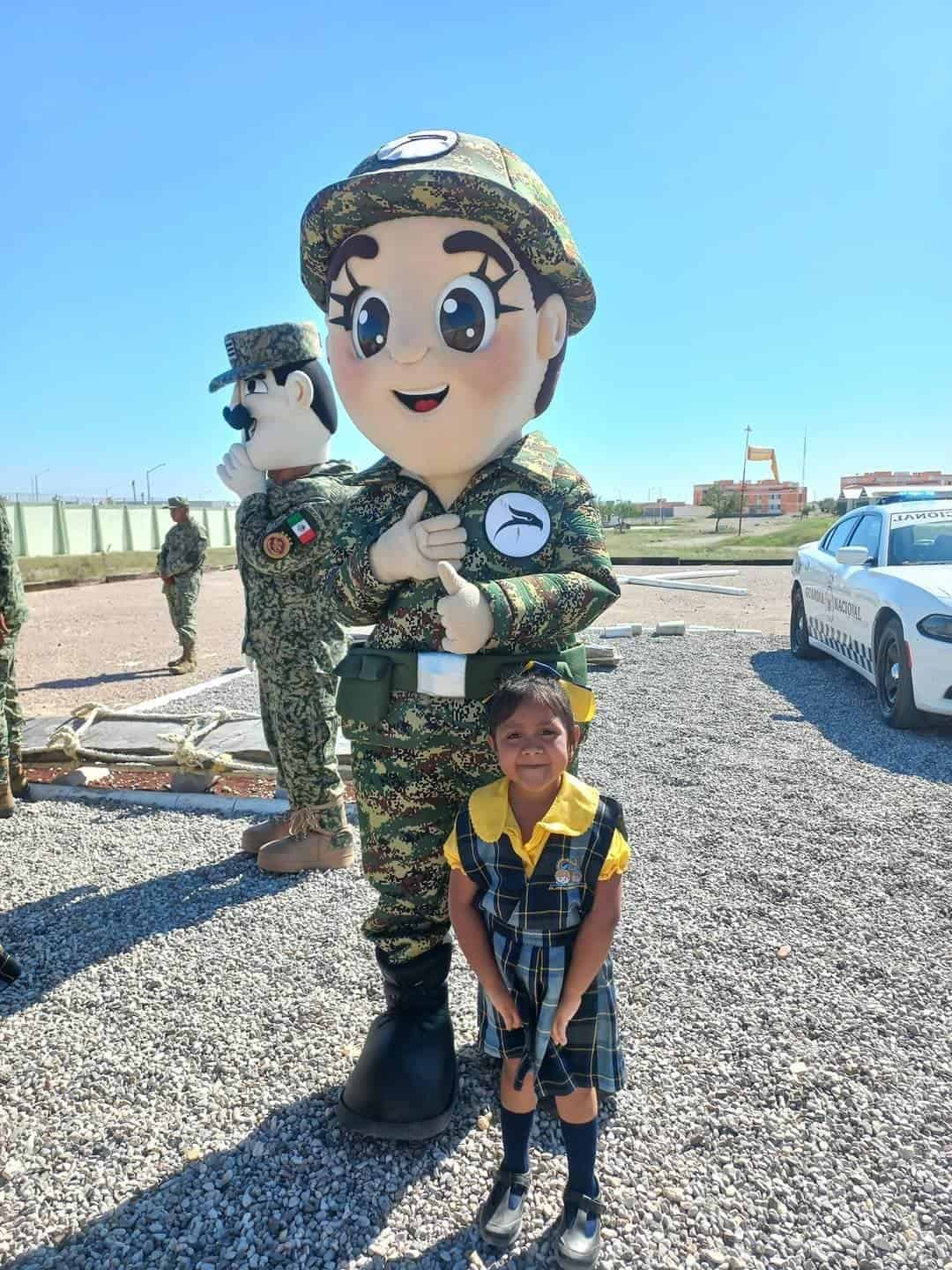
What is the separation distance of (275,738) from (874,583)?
15.1 feet

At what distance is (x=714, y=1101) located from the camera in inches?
77.4

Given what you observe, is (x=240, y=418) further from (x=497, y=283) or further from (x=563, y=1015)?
(x=563, y=1015)

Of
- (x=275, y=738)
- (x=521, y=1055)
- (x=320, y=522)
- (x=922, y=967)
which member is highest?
(x=320, y=522)

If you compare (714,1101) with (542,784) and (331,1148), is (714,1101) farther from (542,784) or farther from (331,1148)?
(542,784)

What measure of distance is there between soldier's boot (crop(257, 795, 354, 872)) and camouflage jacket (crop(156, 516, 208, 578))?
18.8ft

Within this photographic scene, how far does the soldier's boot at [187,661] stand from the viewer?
26.9 ft

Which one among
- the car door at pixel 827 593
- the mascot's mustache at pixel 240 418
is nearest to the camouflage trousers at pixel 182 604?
the mascot's mustache at pixel 240 418

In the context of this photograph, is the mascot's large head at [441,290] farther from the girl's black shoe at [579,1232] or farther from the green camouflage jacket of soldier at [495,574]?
the girl's black shoe at [579,1232]

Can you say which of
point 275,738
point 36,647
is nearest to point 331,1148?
point 275,738

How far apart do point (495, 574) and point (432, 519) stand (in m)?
0.20

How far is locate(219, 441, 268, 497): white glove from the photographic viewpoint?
3139 millimetres

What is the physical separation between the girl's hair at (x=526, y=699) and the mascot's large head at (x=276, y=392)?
6.42ft

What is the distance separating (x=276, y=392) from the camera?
123 inches

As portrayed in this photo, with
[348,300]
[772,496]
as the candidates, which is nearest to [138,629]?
[348,300]
